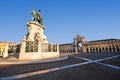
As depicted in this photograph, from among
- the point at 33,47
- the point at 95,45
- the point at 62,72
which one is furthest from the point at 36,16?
the point at 95,45

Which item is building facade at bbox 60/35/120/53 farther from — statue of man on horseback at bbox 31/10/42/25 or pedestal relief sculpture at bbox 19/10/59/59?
pedestal relief sculpture at bbox 19/10/59/59

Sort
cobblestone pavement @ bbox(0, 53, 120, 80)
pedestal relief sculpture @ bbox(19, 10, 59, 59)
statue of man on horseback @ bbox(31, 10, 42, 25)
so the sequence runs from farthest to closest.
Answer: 1. statue of man on horseback @ bbox(31, 10, 42, 25)
2. pedestal relief sculpture @ bbox(19, 10, 59, 59)
3. cobblestone pavement @ bbox(0, 53, 120, 80)

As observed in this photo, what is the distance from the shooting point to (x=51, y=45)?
20547 millimetres

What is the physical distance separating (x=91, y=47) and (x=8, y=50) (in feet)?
271

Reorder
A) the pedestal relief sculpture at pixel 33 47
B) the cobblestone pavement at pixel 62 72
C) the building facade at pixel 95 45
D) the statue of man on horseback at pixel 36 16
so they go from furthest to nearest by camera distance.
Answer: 1. the building facade at pixel 95 45
2. the statue of man on horseback at pixel 36 16
3. the pedestal relief sculpture at pixel 33 47
4. the cobblestone pavement at pixel 62 72

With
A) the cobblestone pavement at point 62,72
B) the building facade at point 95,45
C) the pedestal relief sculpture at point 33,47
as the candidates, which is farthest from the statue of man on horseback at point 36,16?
the building facade at point 95,45

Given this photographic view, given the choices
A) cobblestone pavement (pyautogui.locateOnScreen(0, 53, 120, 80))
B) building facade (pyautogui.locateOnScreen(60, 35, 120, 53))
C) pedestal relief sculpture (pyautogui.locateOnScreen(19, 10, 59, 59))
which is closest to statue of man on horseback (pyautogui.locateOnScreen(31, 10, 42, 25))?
pedestal relief sculpture (pyautogui.locateOnScreen(19, 10, 59, 59))

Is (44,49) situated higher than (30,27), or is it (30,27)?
(30,27)

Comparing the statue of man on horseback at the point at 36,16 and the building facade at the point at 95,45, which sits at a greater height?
the statue of man on horseback at the point at 36,16

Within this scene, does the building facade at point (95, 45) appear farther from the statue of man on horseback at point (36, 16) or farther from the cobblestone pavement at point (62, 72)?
the cobblestone pavement at point (62, 72)

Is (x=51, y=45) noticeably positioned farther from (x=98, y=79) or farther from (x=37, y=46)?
(x=98, y=79)

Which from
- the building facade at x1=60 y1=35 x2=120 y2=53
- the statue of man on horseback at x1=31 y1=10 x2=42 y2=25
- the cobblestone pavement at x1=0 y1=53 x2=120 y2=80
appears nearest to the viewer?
the cobblestone pavement at x1=0 y1=53 x2=120 y2=80

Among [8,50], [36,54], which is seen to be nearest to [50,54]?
[36,54]

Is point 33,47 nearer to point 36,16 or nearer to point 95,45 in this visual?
point 36,16
